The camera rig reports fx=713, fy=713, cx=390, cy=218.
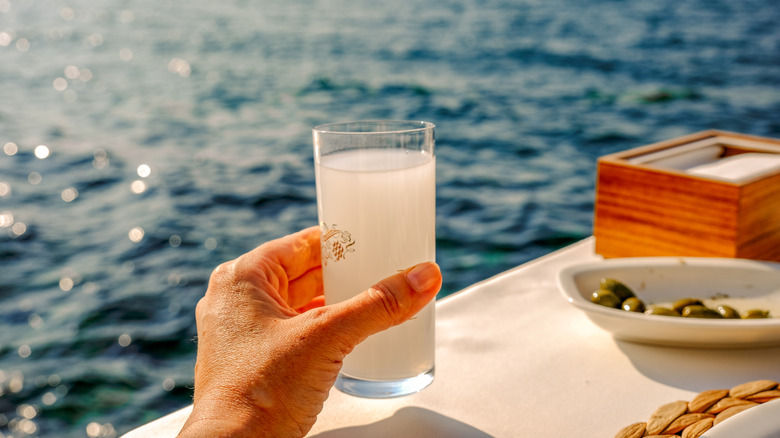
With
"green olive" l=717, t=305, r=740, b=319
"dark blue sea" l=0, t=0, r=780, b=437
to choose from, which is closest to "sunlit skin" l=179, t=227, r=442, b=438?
"green olive" l=717, t=305, r=740, b=319

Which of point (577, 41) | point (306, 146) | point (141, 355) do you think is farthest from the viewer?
point (577, 41)

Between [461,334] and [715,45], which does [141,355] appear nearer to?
[461,334]

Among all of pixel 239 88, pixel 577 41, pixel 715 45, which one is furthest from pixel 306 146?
pixel 715 45

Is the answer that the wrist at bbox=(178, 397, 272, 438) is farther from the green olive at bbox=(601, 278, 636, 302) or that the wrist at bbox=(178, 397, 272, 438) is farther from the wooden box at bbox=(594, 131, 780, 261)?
the wooden box at bbox=(594, 131, 780, 261)

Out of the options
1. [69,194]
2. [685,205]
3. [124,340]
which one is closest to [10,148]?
[69,194]

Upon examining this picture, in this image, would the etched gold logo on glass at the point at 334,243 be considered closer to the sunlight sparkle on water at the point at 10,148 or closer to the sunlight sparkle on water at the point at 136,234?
the sunlight sparkle on water at the point at 136,234
